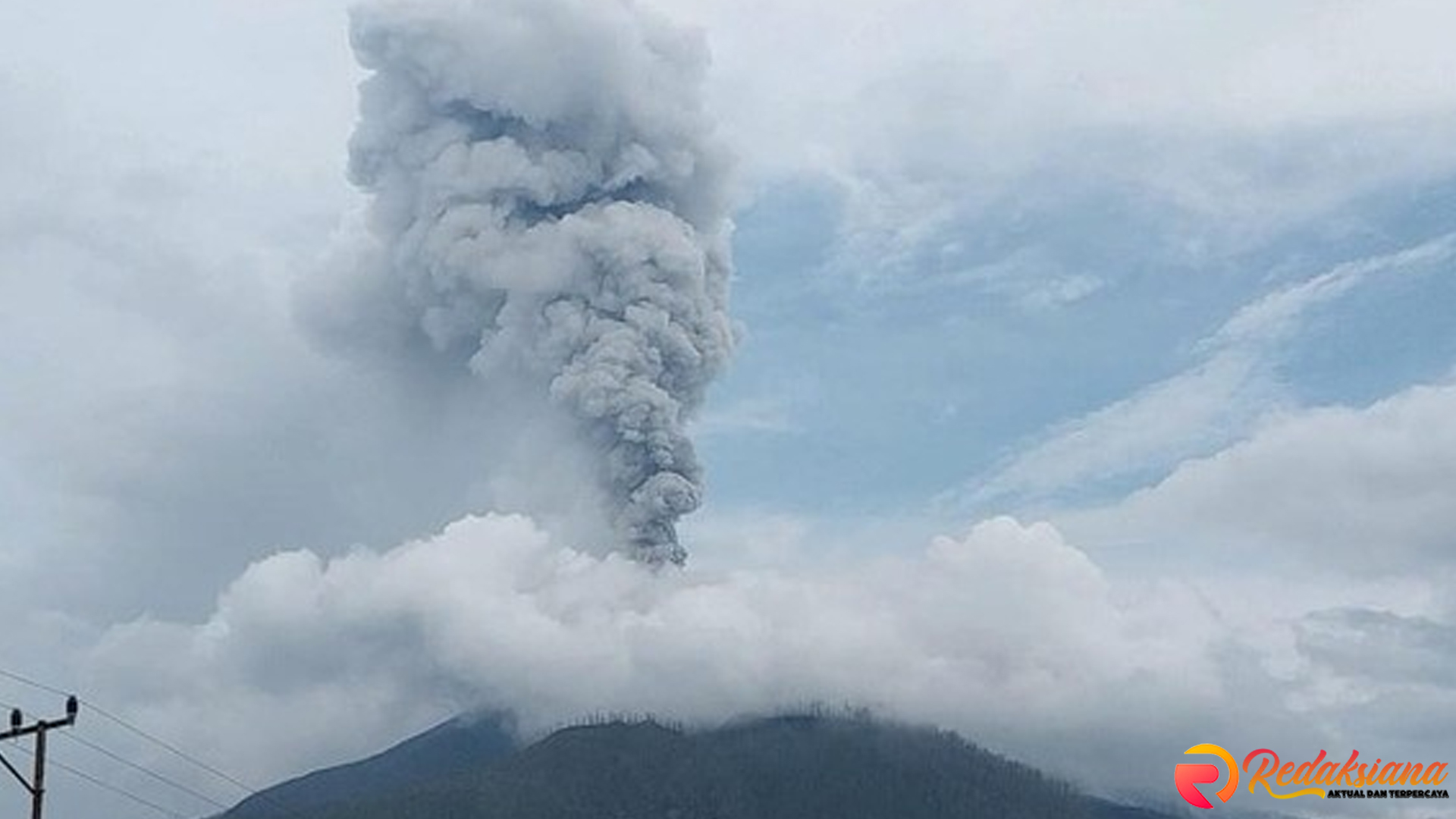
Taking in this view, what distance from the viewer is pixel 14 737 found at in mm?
52469

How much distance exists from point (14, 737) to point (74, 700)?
6.99 ft

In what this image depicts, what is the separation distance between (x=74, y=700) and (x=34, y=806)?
3008 millimetres

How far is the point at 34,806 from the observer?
168ft

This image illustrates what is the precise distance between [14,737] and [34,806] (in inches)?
95.1

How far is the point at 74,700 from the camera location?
52125mm
